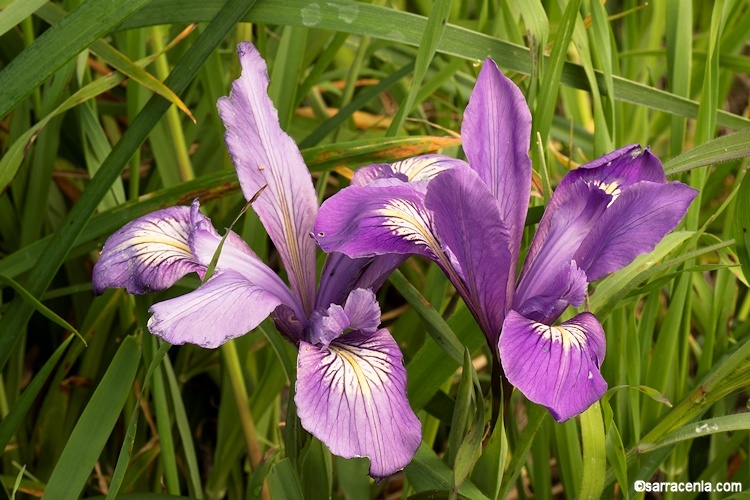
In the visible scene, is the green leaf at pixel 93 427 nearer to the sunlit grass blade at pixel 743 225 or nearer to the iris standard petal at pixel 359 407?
the iris standard petal at pixel 359 407

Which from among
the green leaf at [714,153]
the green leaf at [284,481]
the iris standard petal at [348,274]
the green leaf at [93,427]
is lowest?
the green leaf at [284,481]

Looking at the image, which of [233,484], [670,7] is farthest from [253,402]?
[670,7]

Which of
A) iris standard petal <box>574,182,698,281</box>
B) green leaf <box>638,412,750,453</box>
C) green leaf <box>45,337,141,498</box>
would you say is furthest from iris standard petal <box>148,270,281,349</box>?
green leaf <box>638,412,750,453</box>

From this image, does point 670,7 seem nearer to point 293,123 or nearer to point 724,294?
point 724,294

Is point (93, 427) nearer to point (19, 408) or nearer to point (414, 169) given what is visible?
point (19, 408)

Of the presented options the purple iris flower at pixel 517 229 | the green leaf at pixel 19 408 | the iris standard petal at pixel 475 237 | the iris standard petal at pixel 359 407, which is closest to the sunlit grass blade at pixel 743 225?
the purple iris flower at pixel 517 229

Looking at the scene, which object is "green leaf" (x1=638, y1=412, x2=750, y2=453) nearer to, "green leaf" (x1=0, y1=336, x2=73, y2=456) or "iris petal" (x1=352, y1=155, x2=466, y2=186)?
"iris petal" (x1=352, y1=155, x2=466, y2=186)
